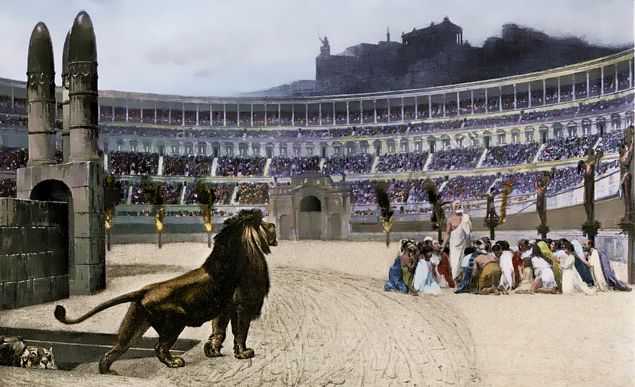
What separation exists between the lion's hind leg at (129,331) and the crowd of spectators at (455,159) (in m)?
2.68

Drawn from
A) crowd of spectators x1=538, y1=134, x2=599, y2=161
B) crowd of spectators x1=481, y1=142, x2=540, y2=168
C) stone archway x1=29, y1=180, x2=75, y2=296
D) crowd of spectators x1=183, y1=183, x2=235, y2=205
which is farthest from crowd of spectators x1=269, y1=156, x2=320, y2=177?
stone archway x1=29, y1=180, x2=75, y2=296

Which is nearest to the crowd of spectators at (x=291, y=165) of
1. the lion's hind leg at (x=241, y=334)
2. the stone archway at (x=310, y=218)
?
the stone archway at (x=310, y=218)

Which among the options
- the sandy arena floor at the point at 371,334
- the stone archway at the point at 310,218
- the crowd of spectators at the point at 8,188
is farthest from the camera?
the crowd of spectators at the point at 8,188


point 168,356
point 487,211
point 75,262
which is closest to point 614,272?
point 487,211

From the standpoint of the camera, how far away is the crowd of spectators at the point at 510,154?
16.4 ft

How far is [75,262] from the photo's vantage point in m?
5.70

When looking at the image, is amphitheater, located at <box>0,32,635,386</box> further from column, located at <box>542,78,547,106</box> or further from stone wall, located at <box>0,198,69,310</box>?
stone wall, located at <box>0,198,69,310</box>

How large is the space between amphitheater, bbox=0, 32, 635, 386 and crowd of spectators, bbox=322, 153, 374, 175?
0.5 inches

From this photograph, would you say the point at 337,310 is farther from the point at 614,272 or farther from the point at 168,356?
the point at 614,272

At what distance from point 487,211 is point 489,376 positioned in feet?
4.24

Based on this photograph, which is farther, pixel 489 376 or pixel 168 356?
pixel 168 356

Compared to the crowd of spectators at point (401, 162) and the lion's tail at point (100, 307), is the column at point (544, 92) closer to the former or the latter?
the crowd of spectators at point (401, 162)

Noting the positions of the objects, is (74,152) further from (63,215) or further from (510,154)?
(510,154)

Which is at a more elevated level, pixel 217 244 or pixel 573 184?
pixel 573 184
